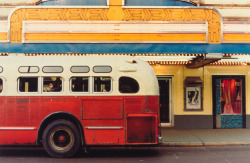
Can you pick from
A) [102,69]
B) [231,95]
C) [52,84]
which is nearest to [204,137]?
[231,95]

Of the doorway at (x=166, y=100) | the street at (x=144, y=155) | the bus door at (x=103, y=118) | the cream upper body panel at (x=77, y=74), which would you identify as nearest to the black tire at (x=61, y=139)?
the street at (x=144, y=155)

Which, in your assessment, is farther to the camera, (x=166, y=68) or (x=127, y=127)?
(x=166, y=68)

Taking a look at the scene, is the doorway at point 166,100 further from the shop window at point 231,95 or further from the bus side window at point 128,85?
the bus side window at point 128,85

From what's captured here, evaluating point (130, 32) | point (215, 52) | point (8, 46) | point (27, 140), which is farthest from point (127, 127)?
point (8, 46)

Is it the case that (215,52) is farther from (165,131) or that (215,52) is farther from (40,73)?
(40,73)

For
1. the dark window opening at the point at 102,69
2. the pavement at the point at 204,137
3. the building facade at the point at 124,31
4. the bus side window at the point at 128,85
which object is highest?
the building facade at the point at 124,31

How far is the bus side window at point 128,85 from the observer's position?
7.63m

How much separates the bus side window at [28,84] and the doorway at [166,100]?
713cm

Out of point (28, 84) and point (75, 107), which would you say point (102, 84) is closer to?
point (75, 107)

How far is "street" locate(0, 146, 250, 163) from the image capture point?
7459 millimetres

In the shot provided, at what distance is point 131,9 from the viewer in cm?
1055

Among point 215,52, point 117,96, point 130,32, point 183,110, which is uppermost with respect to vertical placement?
point 130,32

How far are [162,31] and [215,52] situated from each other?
227 centimetres

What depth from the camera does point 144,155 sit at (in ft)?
26.6
